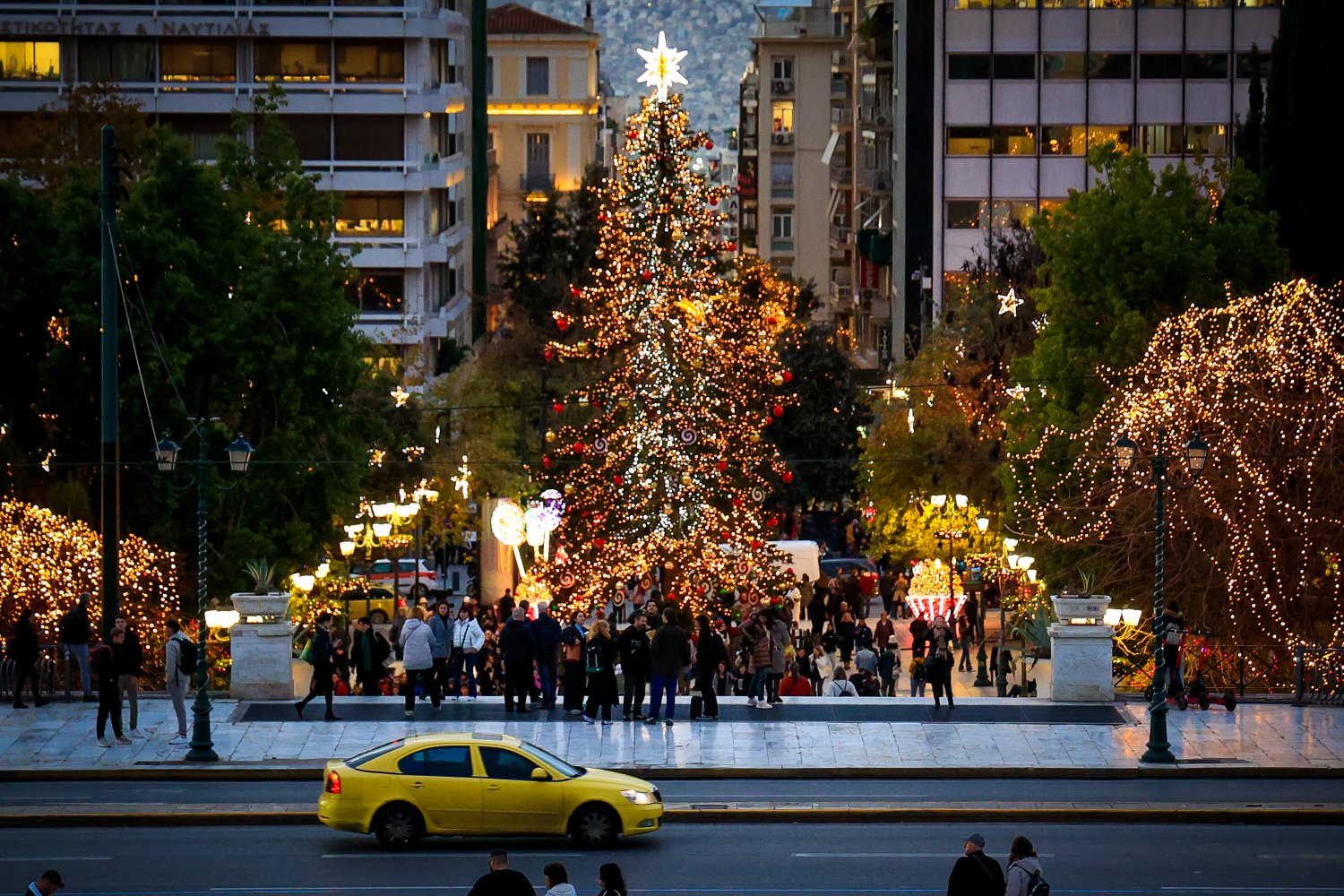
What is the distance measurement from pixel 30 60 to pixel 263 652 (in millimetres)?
44825

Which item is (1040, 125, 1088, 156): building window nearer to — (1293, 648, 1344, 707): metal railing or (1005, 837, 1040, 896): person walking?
(1293, 648, 1344, 707): metal railing

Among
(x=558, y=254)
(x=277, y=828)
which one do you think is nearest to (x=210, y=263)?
(x=277, y=828)

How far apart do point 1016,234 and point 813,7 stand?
73718 mm

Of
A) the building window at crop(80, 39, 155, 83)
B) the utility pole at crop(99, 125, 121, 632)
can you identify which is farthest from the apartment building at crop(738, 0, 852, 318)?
the utility pole at crop(99, 125, 121, 632)

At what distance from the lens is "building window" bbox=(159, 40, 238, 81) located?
71875 mm

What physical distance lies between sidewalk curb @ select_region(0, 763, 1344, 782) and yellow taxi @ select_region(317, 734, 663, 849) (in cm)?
449

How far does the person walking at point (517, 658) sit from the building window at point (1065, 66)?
51302 mm

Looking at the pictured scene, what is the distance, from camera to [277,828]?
2464 centimetres

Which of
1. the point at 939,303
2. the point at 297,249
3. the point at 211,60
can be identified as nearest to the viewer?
the point at 297,249

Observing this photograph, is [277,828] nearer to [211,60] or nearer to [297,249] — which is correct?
[297,249]

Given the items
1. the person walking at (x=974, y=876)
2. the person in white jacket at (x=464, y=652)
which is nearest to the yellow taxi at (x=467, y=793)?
the person walking at (x=974, y=876)

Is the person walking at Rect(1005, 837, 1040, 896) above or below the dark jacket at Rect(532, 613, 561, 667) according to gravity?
below

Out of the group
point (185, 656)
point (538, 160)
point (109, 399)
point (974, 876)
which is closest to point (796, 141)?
point (538, 160)

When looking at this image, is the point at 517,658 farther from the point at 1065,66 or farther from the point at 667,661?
the point at 1065,66
